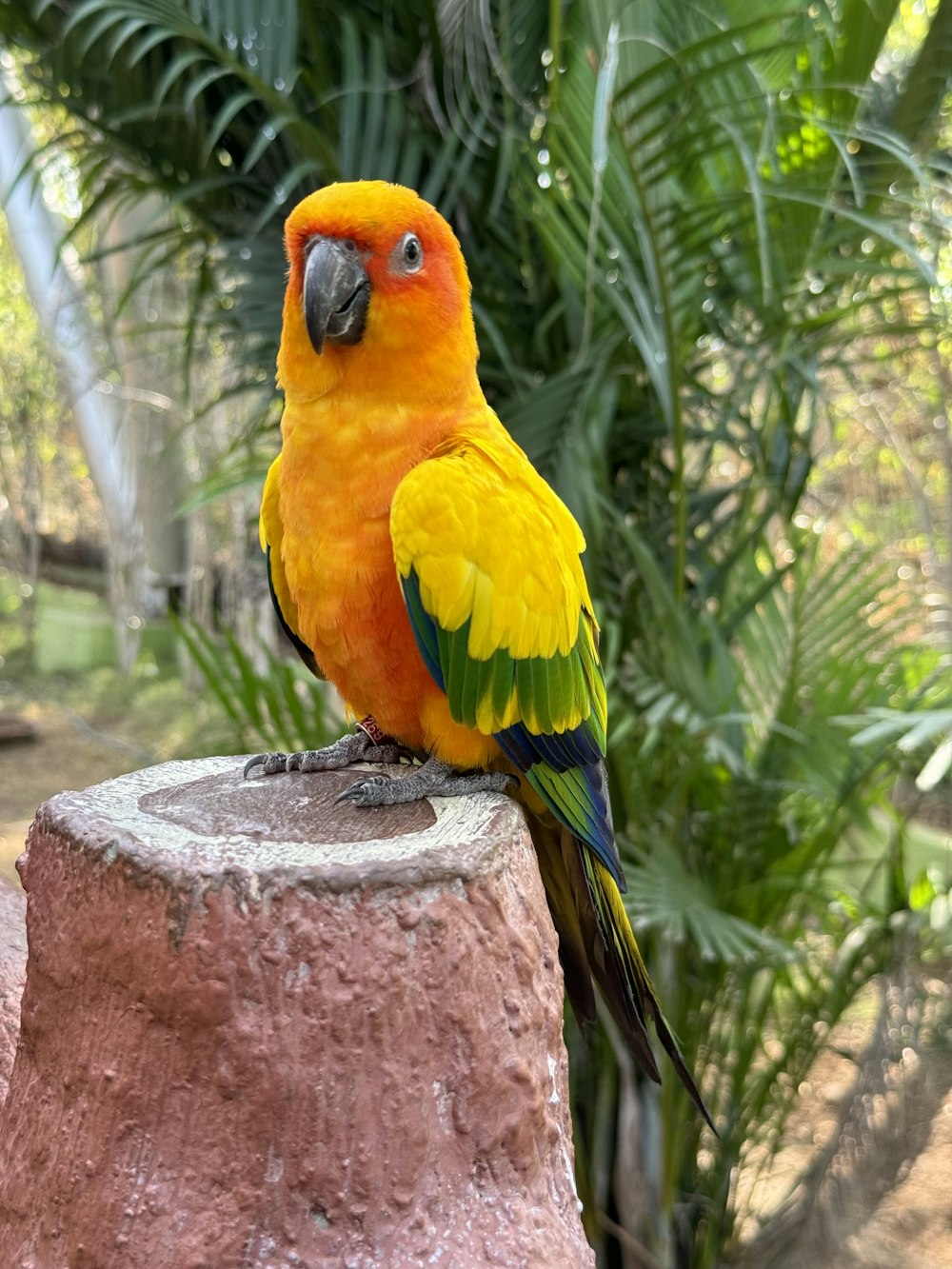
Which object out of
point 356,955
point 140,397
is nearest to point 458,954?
point 356,955

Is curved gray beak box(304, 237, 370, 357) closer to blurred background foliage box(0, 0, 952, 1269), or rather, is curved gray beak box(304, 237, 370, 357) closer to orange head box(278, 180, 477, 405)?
orange head box(278, 180, 477, 405)

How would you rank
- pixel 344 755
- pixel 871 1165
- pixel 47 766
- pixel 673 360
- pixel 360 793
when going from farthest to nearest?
pixel 47 766 < pixel 871 1165 < pixel 673 360 < pixel 344 755 < pixel 360 793

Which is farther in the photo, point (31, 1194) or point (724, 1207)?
point (724, 1207)

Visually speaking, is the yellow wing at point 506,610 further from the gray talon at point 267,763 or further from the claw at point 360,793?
the gray talon at point 267,763

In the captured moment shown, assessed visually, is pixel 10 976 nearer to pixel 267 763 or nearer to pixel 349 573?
pixel 267 763

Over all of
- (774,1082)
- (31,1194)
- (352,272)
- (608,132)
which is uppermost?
(608,132)

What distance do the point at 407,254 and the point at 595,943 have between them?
1082 mm

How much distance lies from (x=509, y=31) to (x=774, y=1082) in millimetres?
2688

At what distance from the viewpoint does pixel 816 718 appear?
2572 mm

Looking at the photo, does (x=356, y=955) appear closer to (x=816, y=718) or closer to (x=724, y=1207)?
(x=816, y=718)

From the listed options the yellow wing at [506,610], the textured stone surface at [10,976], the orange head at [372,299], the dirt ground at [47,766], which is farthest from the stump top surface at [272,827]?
the dirt ground at [47,766]

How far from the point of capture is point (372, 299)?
5.20ft

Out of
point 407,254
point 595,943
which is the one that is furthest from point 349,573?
point 595,943

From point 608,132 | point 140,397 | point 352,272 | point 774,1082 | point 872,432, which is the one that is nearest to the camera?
point 352,272
